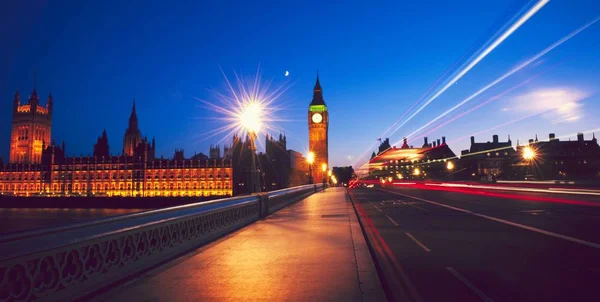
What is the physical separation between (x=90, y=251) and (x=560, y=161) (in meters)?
106

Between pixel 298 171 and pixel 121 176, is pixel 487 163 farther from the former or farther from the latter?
pixel 121 176

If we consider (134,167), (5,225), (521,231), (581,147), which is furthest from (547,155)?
(134,167)

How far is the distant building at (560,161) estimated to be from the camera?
84750 mm

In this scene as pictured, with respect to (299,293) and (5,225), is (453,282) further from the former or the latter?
(5,225)

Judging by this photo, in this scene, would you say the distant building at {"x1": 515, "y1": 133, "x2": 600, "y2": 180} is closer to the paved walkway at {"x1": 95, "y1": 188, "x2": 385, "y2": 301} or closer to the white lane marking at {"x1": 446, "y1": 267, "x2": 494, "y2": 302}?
the paved walkway at {"x1": 95, "y1": 188, "x2": 385, "y2": 301}

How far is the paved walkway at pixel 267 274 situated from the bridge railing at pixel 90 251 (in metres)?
0.40

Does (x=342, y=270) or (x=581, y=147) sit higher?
(x=581, y=147)

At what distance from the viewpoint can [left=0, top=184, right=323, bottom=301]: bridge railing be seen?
4.67 m

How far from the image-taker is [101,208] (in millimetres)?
133000

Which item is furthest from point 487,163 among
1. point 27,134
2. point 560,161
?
point 27,134

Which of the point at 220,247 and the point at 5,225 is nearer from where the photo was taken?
the point at 220,247

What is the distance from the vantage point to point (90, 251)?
236 inches

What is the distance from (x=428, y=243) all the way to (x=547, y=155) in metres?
97.9

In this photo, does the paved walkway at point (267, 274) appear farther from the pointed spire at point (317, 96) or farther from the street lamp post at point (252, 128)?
the pointed spire at point (317, 96)
